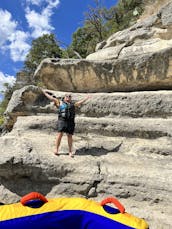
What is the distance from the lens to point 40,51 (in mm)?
36062

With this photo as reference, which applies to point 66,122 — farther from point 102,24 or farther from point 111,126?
point 102,24

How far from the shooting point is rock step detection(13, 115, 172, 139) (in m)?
7.77

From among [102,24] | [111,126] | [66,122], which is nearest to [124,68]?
[111,126]

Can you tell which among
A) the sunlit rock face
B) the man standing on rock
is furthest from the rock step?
the sunlit rock face

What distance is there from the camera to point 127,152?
7.61m

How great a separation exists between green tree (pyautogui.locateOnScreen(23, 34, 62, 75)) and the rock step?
90.6ft

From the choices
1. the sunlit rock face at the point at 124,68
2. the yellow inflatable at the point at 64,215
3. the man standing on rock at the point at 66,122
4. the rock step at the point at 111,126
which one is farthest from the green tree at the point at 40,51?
the yellow inflatable at the point at 64,215

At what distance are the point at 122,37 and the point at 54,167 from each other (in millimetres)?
7537

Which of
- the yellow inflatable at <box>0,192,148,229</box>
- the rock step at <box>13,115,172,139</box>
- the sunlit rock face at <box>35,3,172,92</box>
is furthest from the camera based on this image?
the sunlit rock face at <box>35,3,172,92</box>

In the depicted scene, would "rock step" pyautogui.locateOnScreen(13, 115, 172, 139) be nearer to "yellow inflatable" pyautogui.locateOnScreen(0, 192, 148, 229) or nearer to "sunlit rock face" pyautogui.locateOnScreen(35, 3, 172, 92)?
"sunlit rock face" pyautogui.locateOnScreen(35, 3, 172, 92)

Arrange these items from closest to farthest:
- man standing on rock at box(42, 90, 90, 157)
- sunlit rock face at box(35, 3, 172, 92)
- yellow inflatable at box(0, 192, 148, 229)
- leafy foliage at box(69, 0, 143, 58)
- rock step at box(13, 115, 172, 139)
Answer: yellow inflatable at box(0, 192, 148, 229) → man standing on rock at box(42, 90, 90, 157) → rock step at box(13, 115, 172, 139) → sunlit rock face at box(35, 3, 172, 92) → leafy foliage at box(69, 0, 143, 58)

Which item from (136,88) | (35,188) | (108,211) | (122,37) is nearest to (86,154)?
(35,188)

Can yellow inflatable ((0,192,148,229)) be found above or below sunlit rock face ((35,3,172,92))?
below

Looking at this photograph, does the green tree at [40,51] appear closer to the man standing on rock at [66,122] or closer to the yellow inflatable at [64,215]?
the man standing on rock at [66,122]
